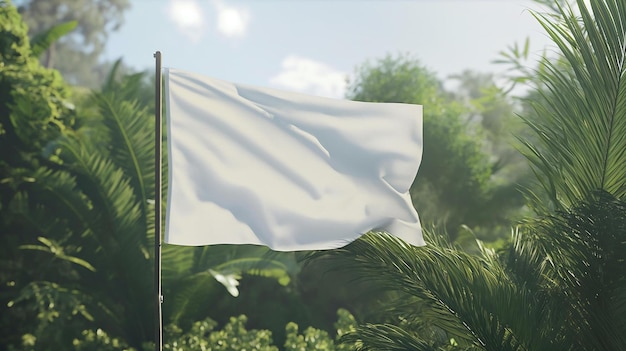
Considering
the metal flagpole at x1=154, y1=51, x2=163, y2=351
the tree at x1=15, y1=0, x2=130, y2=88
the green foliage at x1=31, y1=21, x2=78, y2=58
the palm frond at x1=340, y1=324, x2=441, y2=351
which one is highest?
the tree at x1=15, y1=0, x2=130, y2=88

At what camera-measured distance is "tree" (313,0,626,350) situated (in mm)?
4977

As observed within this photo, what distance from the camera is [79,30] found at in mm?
40656

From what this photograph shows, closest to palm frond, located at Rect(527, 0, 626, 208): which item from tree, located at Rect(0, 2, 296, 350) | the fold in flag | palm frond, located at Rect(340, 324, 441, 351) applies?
the fold in flag

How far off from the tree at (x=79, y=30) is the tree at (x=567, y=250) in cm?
3441

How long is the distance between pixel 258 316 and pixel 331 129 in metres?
10.00

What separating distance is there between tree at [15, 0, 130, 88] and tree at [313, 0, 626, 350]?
113 feet

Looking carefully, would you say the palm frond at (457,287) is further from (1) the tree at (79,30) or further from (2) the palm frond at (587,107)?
(1) the tree at (79,30)

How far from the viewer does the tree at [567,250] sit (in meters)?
4.98

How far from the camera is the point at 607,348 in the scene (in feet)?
16.6

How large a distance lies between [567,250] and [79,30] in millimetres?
38694

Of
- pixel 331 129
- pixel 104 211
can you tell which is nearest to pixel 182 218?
pixel 331 129

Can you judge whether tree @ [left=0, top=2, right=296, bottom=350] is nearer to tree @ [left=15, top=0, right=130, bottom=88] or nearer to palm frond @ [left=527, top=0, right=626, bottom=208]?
palm frond @ [left=527, top=0, right=626, bottom=208]

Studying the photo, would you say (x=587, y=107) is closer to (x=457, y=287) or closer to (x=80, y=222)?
(x=457, y=287)

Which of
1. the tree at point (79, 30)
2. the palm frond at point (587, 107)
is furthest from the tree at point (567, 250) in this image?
the tree at point (79, 30)
